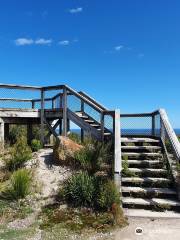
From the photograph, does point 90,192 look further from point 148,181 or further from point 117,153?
point 148,181

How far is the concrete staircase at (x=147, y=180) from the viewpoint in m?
8.85

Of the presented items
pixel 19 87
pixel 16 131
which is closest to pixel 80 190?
pixel 19 87

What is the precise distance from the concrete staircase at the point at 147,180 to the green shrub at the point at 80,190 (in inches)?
34.5

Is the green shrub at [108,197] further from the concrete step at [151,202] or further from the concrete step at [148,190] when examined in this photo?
the concrete step at [148,190]

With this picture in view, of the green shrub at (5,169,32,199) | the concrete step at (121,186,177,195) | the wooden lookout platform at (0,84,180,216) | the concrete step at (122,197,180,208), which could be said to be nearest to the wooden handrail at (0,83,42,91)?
the wooden lookout platform at (0,84,180,216)

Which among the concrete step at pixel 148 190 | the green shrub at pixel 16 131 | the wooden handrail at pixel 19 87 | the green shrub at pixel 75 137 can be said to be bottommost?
the concrete step at pixel 148 190

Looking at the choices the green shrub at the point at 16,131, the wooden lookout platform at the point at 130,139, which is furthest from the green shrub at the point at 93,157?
the green shrub at the point at 16,131

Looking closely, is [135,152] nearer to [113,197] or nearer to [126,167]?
[126,167]

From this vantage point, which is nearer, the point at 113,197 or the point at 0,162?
the point at 113,197

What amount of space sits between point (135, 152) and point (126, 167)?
1.60 metres

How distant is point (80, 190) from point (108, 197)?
2.73 feet

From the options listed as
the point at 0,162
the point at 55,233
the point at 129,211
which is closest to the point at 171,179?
the point at 129,211

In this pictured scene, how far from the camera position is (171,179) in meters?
9.97

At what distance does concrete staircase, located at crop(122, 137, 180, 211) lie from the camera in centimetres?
885
